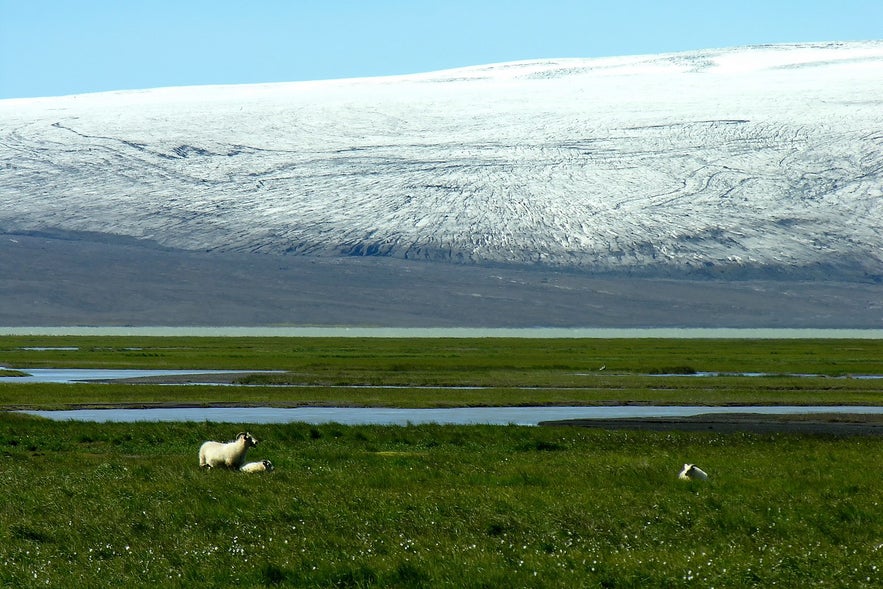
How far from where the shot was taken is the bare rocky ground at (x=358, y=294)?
124 m

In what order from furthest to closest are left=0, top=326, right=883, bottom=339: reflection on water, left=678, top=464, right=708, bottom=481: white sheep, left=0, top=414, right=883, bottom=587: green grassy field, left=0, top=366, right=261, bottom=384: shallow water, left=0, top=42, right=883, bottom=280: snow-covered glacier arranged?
left=0, top=42, right=883, bottom=280: snow-covered glacier
left=0, top=326, right=883, bottom=339: reflection on water
left=0, top=366, right=261, bottom=384: shallow water
left=678, top=464, right=708, bottom=481: white sheep
left=0, top=414, right=883, bottom=587: green grassy field

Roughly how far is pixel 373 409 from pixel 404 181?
110500mm

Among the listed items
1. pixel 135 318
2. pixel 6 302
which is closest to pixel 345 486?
pixel 135 318

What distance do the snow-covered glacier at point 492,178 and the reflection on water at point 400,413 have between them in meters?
103

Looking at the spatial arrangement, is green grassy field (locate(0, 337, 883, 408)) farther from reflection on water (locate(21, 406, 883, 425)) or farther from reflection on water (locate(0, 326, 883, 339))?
reflection on water (locate(0, 326, 883, 339))

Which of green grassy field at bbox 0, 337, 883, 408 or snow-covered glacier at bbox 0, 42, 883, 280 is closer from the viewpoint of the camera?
green grassy field at bbox 0, 337, 883, 408

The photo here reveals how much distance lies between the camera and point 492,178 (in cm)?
14325

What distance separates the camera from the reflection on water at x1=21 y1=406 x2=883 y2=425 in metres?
29.0

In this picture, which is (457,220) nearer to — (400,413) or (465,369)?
(465,369)

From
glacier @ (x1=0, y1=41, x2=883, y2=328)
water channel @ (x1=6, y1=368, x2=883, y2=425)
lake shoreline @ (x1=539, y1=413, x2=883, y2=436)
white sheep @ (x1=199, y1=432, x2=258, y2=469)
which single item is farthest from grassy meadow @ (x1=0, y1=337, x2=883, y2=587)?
glacier @ (x1=0, y1=41, x2=883, y2=328)

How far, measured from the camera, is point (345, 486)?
48.5 feet

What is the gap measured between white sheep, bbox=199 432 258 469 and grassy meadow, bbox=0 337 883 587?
0.61m

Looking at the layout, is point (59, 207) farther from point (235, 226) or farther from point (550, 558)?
point (550, 558)

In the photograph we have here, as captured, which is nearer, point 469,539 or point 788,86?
point 469,539
